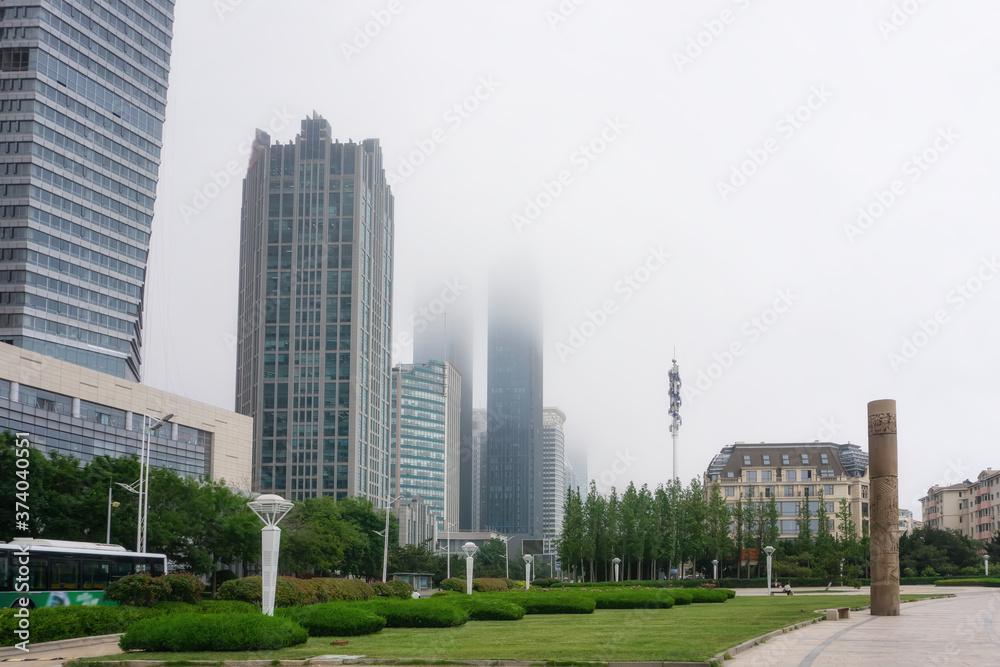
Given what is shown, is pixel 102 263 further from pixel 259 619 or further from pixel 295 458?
pixel 259 619

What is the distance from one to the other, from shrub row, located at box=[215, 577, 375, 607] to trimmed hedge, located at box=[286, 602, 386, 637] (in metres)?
4.74

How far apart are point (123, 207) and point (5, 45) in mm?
15999

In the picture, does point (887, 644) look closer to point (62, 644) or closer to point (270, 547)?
point (270, 547)

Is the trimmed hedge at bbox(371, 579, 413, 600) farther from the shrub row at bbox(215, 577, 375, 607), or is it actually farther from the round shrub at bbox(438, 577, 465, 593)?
the round shrub at bbox(438, 577, 465, 593)

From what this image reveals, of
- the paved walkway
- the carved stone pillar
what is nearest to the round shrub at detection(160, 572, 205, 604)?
the paved walkway

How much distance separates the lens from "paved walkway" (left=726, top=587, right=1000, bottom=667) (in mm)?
15859

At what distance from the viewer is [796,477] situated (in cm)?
10619

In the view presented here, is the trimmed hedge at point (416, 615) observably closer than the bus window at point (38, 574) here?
No

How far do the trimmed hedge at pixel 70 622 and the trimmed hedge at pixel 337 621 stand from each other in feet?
12.9

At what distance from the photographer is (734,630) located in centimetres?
2203

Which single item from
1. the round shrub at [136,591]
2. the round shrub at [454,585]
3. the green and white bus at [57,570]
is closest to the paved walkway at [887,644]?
the round shrub at [136,591]

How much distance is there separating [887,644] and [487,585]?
3185 cm

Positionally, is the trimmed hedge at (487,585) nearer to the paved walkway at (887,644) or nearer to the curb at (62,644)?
the paved walkway at (887,644)

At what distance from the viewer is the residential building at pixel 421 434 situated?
16912 cm
